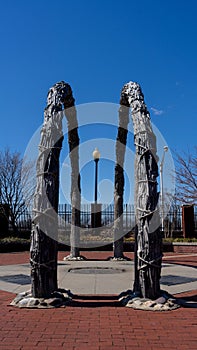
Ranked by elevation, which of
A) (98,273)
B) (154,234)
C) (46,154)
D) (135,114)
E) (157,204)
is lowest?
(98,273)

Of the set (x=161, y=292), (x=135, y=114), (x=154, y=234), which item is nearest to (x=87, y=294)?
(x=161, y=292)

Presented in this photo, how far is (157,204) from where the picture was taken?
5051 millimetres

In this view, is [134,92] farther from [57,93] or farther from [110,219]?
[110,219]

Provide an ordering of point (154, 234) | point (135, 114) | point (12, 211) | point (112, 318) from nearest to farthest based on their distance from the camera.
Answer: point (112, 318) → point (154, 234) → point (135, 114) → point (12, 211)

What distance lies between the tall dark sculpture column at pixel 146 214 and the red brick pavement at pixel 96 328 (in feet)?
1.51

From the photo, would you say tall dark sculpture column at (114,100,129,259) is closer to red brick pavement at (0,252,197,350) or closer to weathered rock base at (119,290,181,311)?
weathered rock base at (119,290,181,311)

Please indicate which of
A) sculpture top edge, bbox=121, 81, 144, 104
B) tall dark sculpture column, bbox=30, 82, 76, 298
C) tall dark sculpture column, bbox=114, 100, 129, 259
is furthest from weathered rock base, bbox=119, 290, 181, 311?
tall dark sculpture column, bbox=114, 100, 129, 259

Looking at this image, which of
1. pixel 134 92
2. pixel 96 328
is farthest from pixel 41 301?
pixel 134 92

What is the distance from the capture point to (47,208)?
199 inches

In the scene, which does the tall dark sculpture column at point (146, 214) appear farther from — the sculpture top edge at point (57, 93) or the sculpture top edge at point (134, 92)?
the sculpture top edge at point (57, 93)

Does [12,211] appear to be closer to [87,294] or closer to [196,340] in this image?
[87,294]

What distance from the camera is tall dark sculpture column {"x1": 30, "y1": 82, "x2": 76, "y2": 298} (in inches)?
189

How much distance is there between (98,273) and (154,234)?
131 inches

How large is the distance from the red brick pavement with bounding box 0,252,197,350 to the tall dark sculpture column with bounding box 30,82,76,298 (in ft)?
1.62
